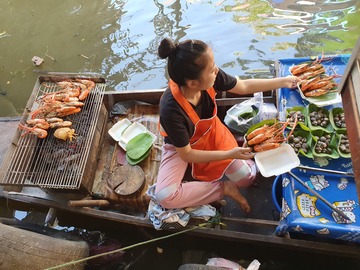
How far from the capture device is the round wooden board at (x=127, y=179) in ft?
11.8

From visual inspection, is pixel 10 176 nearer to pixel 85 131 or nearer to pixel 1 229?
pixel 1 229

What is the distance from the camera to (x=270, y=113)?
335 cm

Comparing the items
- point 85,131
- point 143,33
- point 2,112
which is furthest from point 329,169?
point 2,112

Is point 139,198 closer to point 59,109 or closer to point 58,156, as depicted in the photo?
point 58,156

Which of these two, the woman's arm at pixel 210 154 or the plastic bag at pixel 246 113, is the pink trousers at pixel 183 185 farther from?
the plastic bag at pixel 246 113

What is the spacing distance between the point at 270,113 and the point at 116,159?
6.58 feet

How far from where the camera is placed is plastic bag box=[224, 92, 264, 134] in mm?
3533

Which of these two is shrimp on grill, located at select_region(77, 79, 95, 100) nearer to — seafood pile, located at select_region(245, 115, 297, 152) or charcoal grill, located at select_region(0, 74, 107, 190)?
charcoal grill, located at select_region(0, 74, 107, 190)

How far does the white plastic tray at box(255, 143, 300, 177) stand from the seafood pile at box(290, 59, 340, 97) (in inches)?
29.9

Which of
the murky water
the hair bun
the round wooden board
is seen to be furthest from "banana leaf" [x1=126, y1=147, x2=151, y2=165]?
the murky water

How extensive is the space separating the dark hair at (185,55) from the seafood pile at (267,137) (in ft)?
2.94

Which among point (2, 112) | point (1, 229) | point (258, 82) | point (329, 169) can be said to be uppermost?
point (258, 82)

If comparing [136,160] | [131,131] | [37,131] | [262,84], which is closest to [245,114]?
[262,84]

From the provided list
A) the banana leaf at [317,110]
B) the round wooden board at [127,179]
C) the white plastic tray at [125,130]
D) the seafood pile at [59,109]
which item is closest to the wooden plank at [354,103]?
the banana leaf at [317,110]
